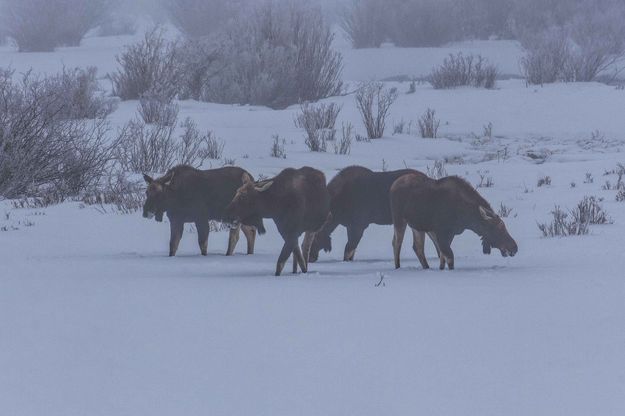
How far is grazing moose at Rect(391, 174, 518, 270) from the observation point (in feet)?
19.2

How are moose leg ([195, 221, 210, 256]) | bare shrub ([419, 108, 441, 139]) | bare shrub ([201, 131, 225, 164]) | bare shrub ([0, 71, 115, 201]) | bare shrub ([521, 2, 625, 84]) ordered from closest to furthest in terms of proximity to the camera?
moose leg ([195, 221, 210, 256]) → bare shrub ([0, 71, 115, 201]) → bare shrub ([201, 131, 225, 164]) → bare shrub ([419, 108, 441, 139]) → bare shrub ([521, 2, 625, 84])

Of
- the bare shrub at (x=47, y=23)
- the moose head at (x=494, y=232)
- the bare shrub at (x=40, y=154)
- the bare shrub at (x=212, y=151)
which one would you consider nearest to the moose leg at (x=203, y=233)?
the moose head at (x=494, y=232)

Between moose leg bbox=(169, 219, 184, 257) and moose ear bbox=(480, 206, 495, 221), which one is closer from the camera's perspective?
moose ear bbox=(480, 206, 495, 221)

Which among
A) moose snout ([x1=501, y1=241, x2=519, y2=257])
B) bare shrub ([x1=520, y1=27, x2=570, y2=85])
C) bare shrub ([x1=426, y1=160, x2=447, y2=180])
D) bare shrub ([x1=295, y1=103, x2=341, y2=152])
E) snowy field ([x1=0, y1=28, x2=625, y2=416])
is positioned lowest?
snowy field ([x1=0, y1=28, x2=625, y2=416])

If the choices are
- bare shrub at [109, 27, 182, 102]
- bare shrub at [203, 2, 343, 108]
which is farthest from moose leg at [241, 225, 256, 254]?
bare shrub at [203, 2, 343, 108]

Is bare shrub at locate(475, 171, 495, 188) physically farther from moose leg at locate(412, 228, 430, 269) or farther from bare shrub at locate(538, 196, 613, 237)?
moose leg at locate(412, 228, 430, 269)

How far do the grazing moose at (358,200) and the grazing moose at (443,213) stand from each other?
1.68 feet

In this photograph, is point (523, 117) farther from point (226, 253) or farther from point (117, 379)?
point (117, 379)

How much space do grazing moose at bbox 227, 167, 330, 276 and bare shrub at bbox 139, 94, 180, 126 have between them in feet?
27.8

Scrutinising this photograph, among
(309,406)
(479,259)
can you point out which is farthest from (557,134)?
(309,406)

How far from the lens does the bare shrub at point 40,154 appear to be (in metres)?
9.37

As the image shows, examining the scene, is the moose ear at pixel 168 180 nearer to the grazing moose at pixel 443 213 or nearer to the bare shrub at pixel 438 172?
the grazing moose at pixel 443 213

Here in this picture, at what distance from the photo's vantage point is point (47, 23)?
113 feet

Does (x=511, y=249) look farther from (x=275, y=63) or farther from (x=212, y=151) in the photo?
(x=275, y=63)
